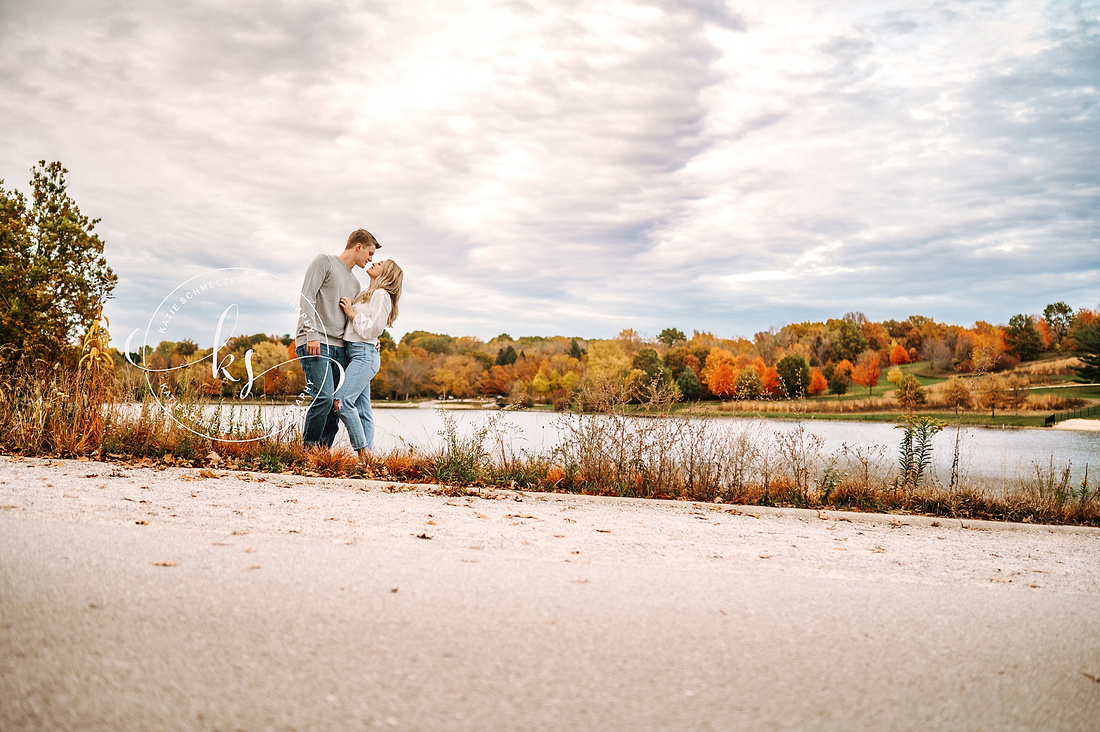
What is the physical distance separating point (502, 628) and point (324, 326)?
6263 millimetres

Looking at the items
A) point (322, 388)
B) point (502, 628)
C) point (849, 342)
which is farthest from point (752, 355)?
point (502, 628)

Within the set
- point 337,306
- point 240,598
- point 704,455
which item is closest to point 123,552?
point 240,598

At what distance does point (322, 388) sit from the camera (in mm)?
8414

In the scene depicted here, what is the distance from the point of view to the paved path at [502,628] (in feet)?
7.83

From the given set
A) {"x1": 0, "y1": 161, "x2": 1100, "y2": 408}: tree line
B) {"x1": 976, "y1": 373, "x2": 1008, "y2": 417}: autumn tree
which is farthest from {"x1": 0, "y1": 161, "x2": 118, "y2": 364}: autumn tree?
{"x1": 976, "y1": 373, "x2": 1008, "y2": 417}: autumn tree

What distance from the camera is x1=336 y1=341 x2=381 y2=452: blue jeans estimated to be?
8.42 m

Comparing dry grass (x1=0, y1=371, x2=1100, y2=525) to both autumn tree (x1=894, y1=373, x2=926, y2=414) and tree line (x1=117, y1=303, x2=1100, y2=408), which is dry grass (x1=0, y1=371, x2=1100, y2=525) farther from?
tree line (x1=117, y1=303, x2=1100, y2=408)

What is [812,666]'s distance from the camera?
2.89 m

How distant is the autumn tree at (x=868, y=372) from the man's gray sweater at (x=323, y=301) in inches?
2735

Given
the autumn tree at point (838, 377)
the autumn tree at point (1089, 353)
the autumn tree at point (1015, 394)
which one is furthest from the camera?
the autumn tree at point (838, 377)

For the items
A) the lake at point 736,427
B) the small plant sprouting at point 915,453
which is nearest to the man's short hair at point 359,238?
the lake at point 736,427

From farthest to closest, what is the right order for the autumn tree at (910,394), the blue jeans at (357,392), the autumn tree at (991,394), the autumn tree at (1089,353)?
the autumn tree at (1089,353) < the autumn tree at (991,394) < the autumn tree at (910,394) < the blue jeans at (357,392)

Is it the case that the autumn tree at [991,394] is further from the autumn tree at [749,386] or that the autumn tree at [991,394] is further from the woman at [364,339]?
the woman at [364,339]

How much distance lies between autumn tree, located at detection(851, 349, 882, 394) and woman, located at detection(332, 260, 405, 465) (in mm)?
68971
